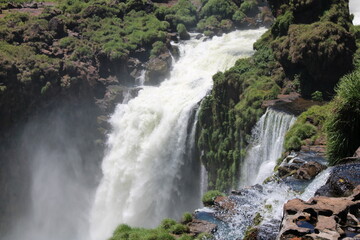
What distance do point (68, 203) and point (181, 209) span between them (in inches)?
524

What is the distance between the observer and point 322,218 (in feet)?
35.3

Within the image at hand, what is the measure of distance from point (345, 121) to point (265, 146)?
1221cm

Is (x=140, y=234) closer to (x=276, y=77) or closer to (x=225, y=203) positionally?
(x=225, y=203)

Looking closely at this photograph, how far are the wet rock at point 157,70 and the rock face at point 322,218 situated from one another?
38589 mm

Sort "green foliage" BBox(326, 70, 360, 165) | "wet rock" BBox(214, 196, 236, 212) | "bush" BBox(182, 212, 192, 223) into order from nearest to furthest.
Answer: "green foliage" BBox(326, 70, 360, 165), "wet rock" BBox(214, 196, 236, 212), "bush" BBox(182, 212, 192, 223)

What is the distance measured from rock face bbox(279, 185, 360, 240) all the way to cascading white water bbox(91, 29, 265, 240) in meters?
26.6

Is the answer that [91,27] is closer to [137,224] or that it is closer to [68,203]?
[68,203]

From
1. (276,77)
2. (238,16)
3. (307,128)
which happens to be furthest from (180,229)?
(238,16)

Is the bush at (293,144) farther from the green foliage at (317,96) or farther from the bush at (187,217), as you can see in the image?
the green foliage at (317,96)

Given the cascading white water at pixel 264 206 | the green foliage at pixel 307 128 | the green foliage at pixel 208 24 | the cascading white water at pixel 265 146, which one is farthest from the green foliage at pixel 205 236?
the green foliage at pixel 208 24

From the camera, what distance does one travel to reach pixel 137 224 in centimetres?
3947

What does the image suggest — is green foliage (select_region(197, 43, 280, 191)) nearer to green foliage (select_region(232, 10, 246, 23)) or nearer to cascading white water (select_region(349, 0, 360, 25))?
cascading white water (select_region(349, 0, 360, 25))

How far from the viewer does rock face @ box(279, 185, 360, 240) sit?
10.1m

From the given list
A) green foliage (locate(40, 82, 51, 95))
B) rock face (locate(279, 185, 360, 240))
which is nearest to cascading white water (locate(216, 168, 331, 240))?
rock face (locate(279, 185, 360, 240))
